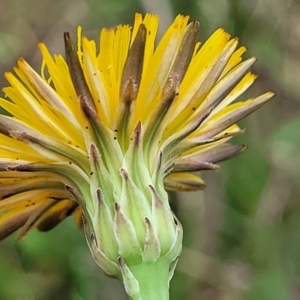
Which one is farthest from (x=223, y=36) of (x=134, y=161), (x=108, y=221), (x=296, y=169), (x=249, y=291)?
(x=296, y=169)

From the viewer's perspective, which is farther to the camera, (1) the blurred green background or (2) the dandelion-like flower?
(1) the blurred green background

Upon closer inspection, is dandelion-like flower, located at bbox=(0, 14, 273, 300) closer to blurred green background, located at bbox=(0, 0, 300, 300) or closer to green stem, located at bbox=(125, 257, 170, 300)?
green stem, located at bbox=(125, 257, 170, 300)

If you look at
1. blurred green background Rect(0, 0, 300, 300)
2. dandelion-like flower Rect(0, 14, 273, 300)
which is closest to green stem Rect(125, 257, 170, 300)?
dandelion-like flower Rect(0, 14, 273, 300)

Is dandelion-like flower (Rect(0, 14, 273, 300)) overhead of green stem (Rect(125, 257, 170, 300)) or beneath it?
overhead

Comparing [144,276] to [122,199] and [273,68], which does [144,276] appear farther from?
[273,68]

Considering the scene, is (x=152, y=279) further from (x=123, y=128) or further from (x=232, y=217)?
(x=232, y=217)

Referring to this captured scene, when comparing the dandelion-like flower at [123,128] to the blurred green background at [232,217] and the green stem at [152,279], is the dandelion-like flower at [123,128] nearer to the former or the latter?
the green stem at [152,279]

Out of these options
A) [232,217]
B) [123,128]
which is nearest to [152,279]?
[123,128]

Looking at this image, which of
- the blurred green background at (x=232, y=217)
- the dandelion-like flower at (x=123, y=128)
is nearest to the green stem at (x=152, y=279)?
the dandelion-like flower at (x=123, y=128)
